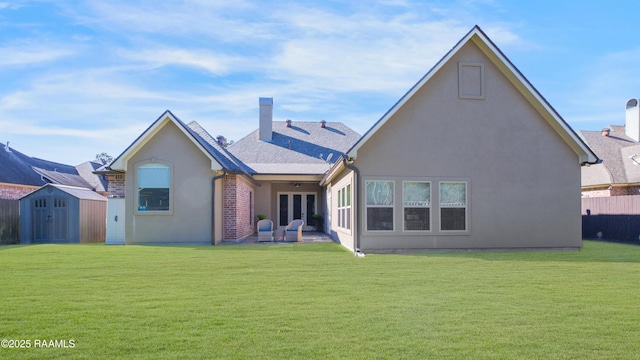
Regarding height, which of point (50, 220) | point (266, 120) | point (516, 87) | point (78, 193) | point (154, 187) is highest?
point (266, 120)

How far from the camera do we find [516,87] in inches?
576

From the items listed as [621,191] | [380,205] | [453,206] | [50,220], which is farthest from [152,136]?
[621,191]

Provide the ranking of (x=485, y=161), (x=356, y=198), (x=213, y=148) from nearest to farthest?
(x=356, y=198) → (x=485, y=161) → (x=213, y=148)

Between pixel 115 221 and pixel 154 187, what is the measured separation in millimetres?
2023

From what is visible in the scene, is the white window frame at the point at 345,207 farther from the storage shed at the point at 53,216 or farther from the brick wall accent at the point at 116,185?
the storage shed at the point at 53,216

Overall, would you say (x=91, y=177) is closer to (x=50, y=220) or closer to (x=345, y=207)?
(x=50, y=220)

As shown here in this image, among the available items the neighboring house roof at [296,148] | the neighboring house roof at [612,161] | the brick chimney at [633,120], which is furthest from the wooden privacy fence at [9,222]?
the brick chimney at [633,120]

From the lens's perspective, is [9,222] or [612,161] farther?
[612,161]

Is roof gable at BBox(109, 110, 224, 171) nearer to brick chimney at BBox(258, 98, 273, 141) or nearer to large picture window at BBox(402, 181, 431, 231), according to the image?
large picture window at BBox(402, 181, 431, 231)

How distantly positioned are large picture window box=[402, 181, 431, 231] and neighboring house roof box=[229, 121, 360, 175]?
934 centimetres

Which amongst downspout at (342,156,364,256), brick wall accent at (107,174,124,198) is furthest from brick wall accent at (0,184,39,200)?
downspout at (342,156,364,256)

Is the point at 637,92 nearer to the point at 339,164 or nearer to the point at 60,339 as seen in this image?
the point at 339,164

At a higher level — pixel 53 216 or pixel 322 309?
pixel 53 216

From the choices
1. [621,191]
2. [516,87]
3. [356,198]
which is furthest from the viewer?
[621,191]
